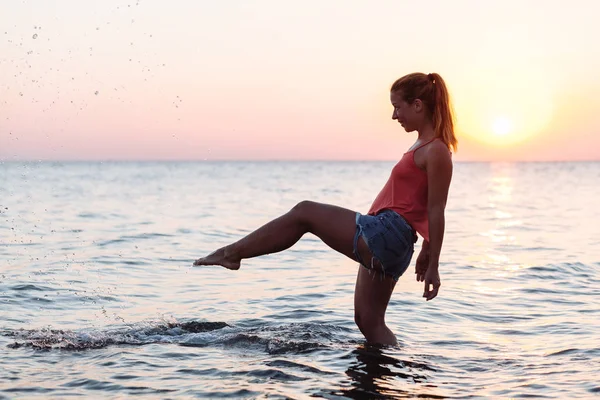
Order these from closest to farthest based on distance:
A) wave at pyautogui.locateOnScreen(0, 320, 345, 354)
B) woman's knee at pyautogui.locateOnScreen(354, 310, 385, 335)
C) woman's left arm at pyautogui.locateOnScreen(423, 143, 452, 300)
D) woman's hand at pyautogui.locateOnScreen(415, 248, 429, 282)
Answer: woman's left arm at pyautogui.locateOnScreen(423, 143, 452, 300), woman's hand at pyautogui.locateOnScreen(415, 248, 429, 282), woman's knee at pyautogui.locateOnScreen(354, 310, 385, 335), wave at pyautogui.locateOnScreen(0, 320, 345, 354)

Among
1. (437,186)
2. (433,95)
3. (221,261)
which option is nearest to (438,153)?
(437,186)

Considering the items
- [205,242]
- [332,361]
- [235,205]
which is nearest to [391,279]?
[332,361]

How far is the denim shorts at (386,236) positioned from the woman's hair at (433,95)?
68cm

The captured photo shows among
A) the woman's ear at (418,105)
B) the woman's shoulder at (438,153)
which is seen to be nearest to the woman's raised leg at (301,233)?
the woman's shoulder at (438,153)

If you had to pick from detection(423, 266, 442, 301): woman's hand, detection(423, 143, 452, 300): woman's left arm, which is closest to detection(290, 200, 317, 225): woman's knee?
detection(423, 143, 452, 300): woman's left arm

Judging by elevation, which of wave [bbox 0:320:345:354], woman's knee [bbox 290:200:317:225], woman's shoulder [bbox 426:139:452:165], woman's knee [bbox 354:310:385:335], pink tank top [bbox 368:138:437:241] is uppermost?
woman's shoulder [bbox 426:139:452:165]

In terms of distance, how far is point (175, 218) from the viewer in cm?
2264

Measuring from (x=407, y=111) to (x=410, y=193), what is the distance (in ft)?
1.98

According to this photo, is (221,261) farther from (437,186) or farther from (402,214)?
(437,186)

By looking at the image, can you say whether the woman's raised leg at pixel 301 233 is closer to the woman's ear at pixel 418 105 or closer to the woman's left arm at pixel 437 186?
the woman's left arm at pixel 437 186

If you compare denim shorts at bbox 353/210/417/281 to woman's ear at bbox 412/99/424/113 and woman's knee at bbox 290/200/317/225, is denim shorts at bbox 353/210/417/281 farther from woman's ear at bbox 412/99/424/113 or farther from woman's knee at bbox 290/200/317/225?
woman's ear at bbox 412/99/424/113

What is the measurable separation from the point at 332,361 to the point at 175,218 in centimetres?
1678

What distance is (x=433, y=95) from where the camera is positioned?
19.2ft

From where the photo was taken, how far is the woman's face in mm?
5848
